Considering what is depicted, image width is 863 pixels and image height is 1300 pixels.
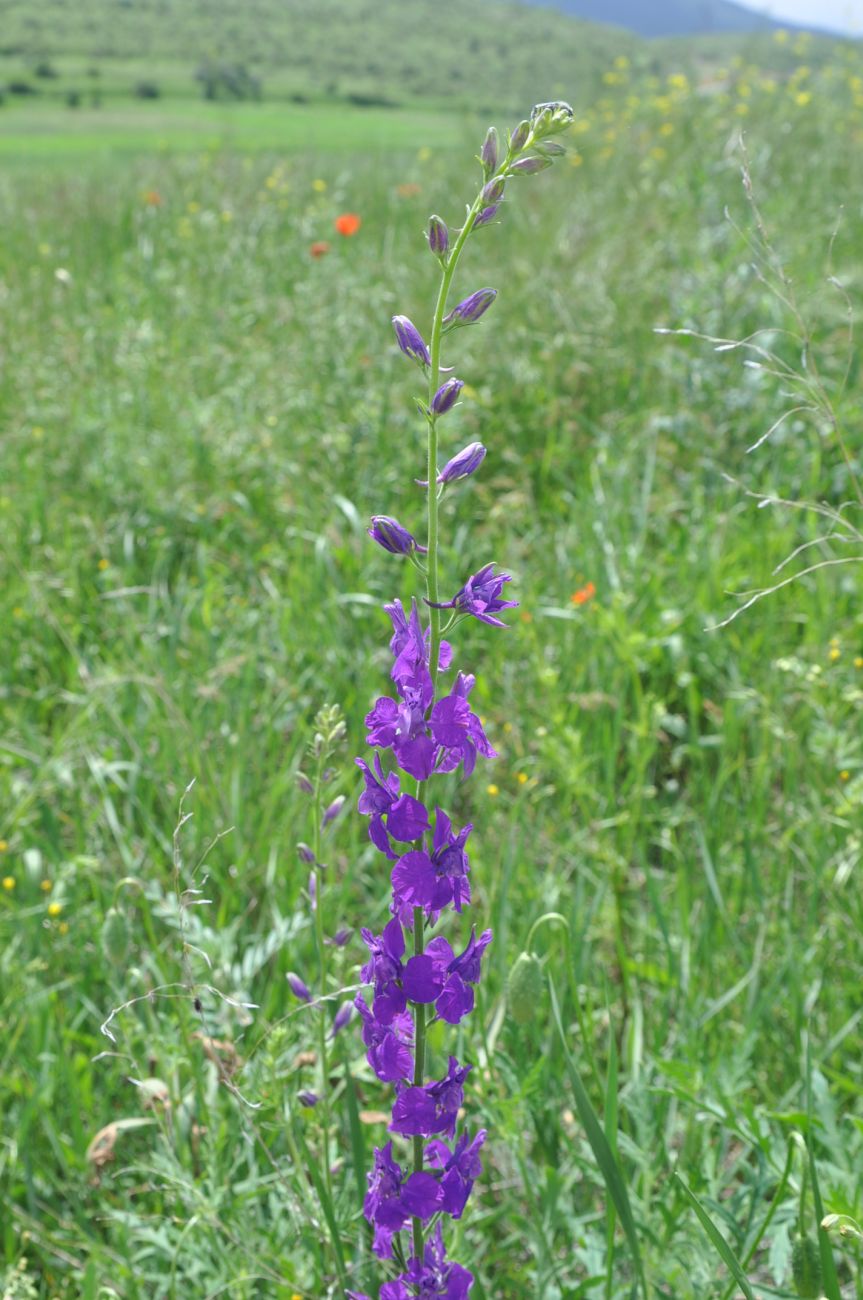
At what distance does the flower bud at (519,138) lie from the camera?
0.89 meters

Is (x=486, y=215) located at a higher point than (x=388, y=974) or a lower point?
higher

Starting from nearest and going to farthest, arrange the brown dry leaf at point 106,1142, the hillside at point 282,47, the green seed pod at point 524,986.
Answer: the green seed pod at point 524,986 < the brown dry leaf at point 106,1142 < the hillside at point 282,47

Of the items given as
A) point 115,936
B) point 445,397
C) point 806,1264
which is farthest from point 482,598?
point 115,936

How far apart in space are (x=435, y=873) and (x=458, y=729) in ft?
0.40

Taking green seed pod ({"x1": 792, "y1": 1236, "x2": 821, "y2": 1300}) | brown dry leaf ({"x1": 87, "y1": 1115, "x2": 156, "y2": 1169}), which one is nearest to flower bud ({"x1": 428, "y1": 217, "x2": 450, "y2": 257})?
green seed pod ({"x1": 792, "y1": 1236, "x2": 821, "y2": 1300})

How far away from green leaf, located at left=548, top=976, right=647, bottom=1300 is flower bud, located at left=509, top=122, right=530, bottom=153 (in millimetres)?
840

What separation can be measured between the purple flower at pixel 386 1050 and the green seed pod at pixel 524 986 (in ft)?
1.34

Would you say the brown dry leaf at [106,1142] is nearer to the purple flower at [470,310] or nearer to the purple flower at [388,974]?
the purple flower at [388,974]

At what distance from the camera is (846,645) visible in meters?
2.63

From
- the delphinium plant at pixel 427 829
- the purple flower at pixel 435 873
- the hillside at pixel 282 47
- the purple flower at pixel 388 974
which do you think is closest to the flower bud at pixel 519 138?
the delphinium plant at pixel 427 829

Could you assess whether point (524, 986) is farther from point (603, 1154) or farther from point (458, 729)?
point (458, 729)

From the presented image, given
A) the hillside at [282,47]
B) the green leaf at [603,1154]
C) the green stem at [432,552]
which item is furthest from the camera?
the hillside at [282,47]

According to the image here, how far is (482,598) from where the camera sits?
36.1 inches

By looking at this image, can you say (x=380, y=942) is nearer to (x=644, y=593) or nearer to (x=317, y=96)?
(x=644, y=593)
